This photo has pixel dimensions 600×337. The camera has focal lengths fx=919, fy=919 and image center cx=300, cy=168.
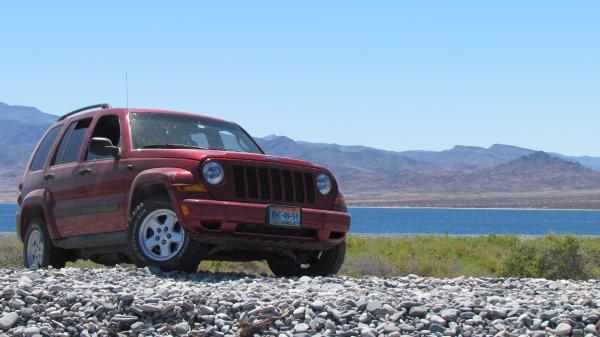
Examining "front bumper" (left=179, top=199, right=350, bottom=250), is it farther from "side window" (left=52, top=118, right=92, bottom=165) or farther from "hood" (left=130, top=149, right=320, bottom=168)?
"side window" (left=52, top=118, right=92, bottom=165)

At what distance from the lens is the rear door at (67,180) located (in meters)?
10.3

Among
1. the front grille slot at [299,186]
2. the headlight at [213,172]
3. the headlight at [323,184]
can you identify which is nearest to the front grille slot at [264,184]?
the front grille slot at [299,186]

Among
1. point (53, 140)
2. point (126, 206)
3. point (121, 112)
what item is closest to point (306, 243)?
point (126, 206)

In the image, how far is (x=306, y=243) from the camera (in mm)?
9578

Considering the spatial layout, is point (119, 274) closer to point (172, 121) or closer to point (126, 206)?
point (126, 206)

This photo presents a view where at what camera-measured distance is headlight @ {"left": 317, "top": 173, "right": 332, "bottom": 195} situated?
985 cm

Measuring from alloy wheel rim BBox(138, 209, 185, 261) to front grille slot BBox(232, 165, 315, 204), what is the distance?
0.70 m

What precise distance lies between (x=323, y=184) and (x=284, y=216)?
809 millimetres

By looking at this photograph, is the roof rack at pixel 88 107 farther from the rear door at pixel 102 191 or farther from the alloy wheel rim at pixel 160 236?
the alloy wheel rim at pixel 160 236

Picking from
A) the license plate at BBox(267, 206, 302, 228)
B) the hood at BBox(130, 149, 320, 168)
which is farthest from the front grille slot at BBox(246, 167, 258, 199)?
the license plate at BBox(267, 206, 302, 228)

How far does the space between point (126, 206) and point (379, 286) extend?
2.87 meters

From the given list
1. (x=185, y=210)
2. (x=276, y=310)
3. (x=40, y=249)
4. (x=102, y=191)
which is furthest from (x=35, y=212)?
(x=276, y=310)

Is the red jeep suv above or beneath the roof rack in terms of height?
beneath

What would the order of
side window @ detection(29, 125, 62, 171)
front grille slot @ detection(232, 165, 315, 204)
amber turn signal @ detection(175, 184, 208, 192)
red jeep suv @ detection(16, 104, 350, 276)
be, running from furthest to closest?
side window @ detection(29, 125, 62, 171), front grille slot @ detection(232, 165, 315, 204), red jeep suv @ detection(16, 104, 350, 276), amber turn signal @ detection(175, 184, 208, 192)
